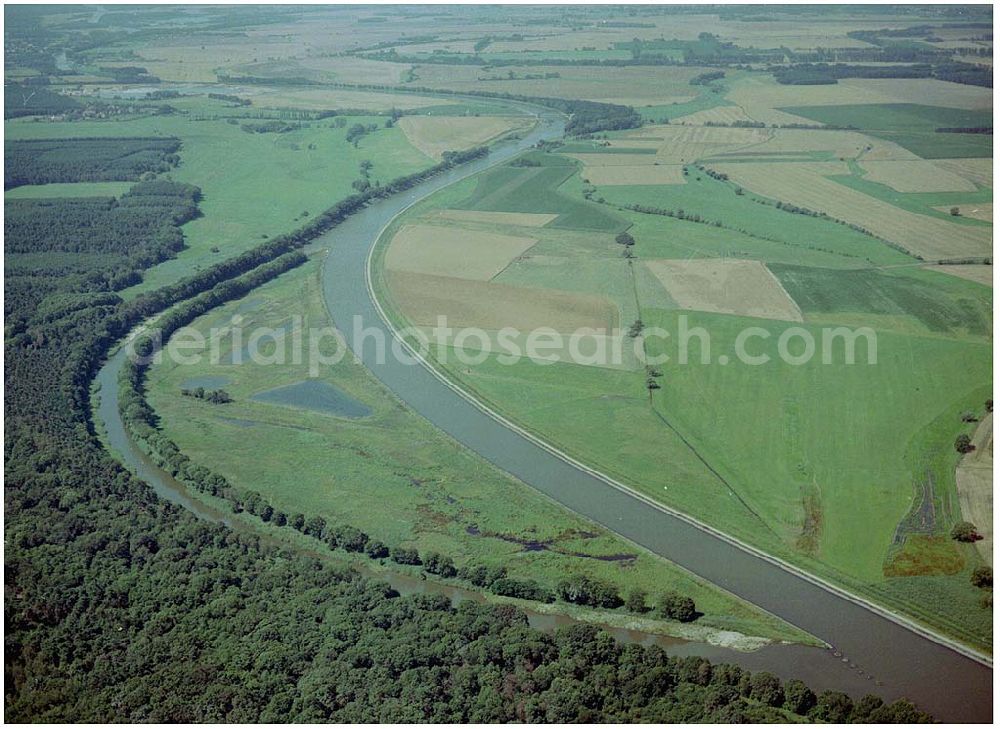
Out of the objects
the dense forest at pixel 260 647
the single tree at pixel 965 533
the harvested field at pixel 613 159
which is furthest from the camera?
the harvested field at pixel 613 159

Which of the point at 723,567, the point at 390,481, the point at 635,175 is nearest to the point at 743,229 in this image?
the point at 635,175

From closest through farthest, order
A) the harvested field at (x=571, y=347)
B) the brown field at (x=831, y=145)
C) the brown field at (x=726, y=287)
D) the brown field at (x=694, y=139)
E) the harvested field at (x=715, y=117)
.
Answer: the harvested field at (x=571, y=347) < the brown field at (x=726, y=287) < the brown field at (x=831, y=145) < the brown field at (x=694, y=139) < the harvested field at (x=715, y=117)

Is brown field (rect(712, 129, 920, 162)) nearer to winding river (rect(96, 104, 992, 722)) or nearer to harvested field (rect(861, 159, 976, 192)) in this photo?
harvested field (rect(861, 159, 976, 192))

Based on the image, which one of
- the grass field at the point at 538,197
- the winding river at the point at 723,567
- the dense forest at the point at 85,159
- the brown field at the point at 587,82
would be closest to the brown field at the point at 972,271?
the grass field at the point at 538,197

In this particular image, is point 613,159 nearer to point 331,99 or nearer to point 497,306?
point 497,306

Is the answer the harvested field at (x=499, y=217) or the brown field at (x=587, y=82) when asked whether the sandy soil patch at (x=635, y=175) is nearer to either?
the harvested field at (x=499, y=217)
